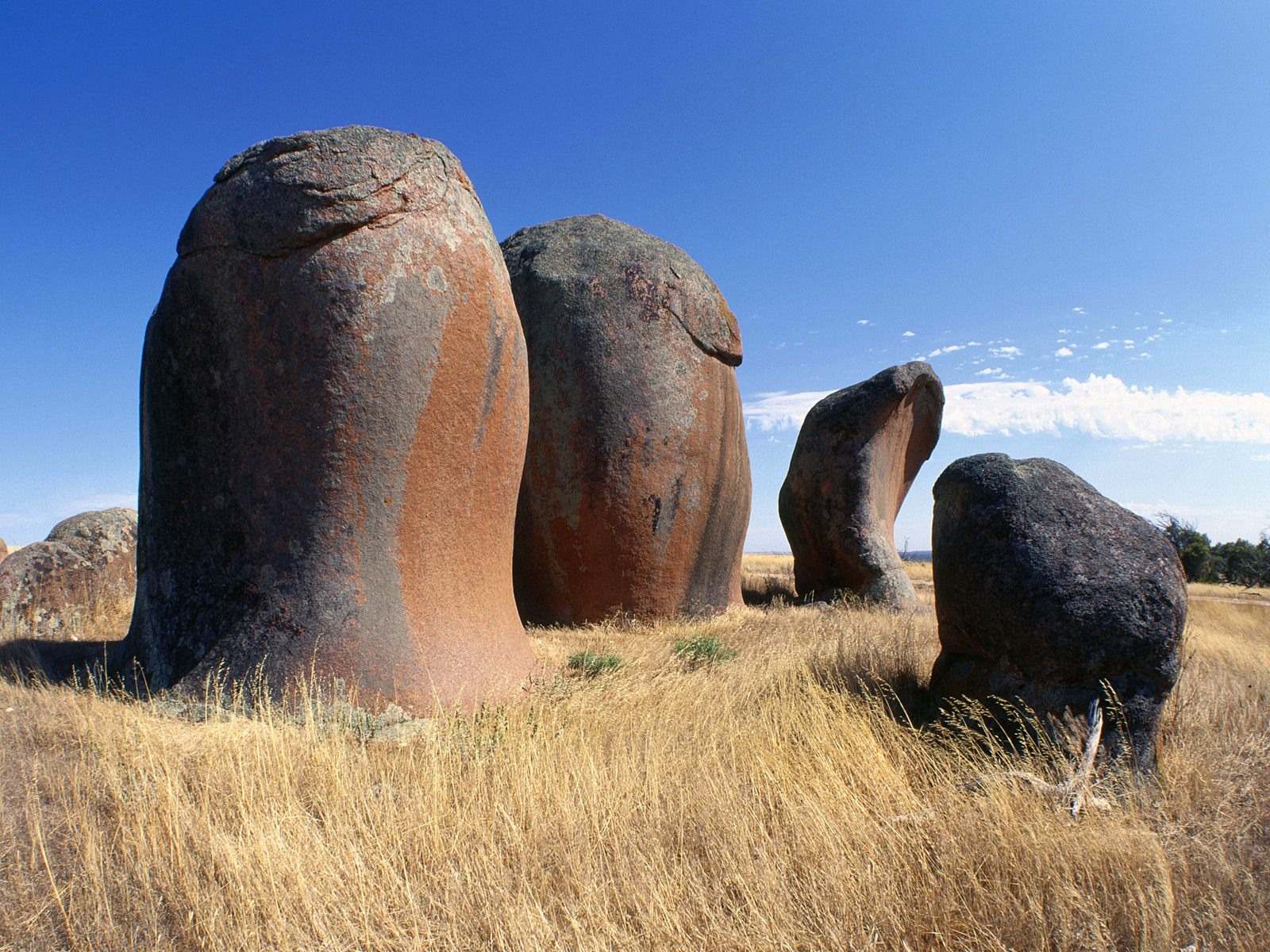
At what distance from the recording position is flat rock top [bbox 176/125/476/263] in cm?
334

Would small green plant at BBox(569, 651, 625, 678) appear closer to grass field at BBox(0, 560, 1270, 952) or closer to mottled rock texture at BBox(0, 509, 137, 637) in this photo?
grass field at BBox(0, 560, 1270, 952)

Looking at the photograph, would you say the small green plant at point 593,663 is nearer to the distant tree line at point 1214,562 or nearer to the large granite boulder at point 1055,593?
the large granite boulder at point 1055,593

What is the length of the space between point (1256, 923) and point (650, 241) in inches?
214

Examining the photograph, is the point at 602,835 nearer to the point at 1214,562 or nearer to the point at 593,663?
the point at 593,663

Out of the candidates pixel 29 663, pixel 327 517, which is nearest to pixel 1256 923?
pixel 327 517

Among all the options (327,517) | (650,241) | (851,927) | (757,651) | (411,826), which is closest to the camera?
(851,927)

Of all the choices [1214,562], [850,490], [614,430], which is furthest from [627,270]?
[1214,562]

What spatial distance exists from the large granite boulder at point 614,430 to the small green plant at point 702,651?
0.92 m

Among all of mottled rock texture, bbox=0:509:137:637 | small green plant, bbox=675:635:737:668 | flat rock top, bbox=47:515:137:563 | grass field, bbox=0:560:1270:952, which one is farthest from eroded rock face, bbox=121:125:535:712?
flat rock top, bbox=47:515:137:563

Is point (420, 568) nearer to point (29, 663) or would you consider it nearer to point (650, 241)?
point (29, 663)

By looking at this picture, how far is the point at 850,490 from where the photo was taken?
812 cm

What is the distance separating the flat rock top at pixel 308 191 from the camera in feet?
11.0

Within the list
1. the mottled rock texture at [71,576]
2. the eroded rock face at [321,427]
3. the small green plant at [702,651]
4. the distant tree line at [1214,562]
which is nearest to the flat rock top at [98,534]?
the mottled rock texture at [71,576]

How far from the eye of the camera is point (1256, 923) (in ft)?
6.48
